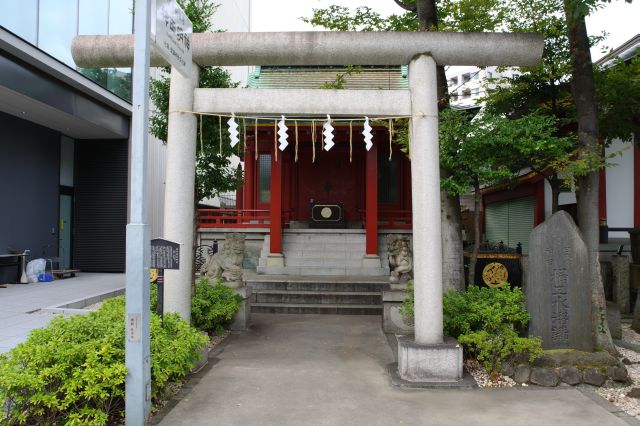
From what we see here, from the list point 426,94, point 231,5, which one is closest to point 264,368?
point 426,94

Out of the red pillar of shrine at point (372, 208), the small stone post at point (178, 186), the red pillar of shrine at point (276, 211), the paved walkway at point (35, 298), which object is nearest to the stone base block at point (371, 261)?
the red pillar of shrine at point (372, 208)

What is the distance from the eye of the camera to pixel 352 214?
1906 cm

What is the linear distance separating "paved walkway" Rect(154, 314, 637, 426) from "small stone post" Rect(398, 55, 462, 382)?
1.27 feet

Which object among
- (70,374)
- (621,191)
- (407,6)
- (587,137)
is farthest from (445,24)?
(70,374)

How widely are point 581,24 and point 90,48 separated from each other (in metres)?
7.50

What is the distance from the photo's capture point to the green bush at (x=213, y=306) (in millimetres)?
7887

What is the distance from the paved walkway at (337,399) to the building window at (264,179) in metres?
11.7

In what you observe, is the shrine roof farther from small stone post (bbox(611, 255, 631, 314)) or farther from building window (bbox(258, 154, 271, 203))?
small stone post (bbox(611, 255, 631, 314))

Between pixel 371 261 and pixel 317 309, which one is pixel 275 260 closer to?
pixel 371 261

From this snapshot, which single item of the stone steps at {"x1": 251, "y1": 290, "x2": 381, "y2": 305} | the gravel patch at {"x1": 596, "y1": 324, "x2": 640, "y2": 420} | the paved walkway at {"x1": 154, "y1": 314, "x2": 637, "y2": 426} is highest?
the stone steps at {"x1": 251, "y1": 290, "x2": 381, "y2": 305}

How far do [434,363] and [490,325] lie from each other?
3.67ft

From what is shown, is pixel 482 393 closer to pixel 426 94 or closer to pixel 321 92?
pixel 426 94

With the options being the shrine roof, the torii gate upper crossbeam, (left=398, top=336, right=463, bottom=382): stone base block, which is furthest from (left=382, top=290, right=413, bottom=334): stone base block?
the shrine roof

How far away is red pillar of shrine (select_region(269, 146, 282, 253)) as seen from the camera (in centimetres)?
1528
